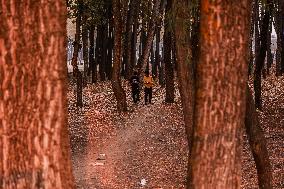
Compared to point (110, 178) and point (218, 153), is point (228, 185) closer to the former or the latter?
point (218, 153)

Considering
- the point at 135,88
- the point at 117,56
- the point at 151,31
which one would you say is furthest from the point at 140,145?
the point at 151,31

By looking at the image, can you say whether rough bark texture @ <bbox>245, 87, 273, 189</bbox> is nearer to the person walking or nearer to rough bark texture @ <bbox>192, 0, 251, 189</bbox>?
rough bark texture @ <bbox>192, 0, 251, 189</bbox>

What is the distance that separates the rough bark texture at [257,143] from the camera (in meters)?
7.98

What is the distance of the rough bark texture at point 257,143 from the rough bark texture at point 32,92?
4618 mm

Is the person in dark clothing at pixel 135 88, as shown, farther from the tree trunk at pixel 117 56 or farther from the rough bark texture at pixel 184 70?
the rough bark texture at pixel 184 70

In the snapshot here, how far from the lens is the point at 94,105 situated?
21828 mm

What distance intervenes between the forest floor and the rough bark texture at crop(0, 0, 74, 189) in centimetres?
737

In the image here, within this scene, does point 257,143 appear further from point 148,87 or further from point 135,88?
point 135,88

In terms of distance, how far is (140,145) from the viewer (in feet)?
48.6

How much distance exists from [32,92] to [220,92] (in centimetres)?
180

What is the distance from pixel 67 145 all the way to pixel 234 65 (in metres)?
1.68

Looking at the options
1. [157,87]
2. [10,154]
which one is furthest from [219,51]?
[157,87]

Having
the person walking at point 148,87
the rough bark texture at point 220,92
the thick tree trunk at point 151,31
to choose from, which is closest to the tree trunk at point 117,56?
the person walking at point 148,87

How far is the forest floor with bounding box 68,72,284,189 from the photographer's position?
37.7ft
